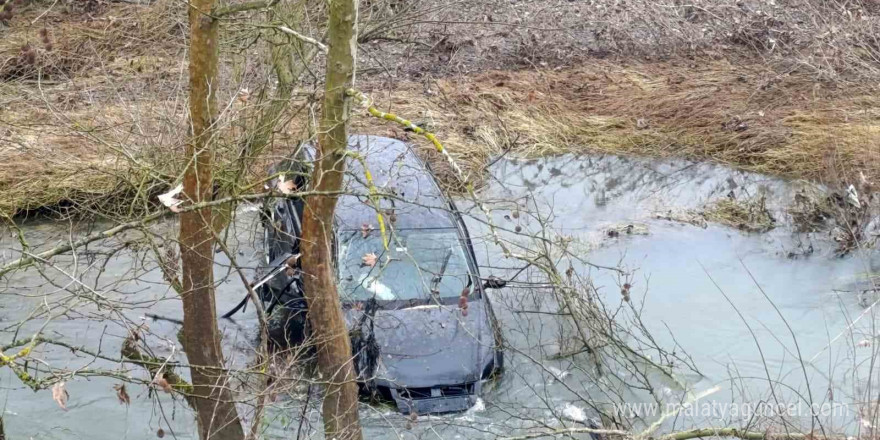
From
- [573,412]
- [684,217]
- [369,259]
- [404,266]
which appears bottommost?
[573,412]

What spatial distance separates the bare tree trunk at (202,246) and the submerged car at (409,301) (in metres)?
1.02

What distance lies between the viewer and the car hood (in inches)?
284

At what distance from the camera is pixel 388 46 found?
1639 centimetres

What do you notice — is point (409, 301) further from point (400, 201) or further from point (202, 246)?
point (202, 246)

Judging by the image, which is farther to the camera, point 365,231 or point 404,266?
point 404,266

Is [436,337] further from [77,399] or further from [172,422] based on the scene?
[77,399]

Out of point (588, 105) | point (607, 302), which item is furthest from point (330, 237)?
point (588, 105)

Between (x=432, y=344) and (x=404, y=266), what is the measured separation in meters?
0.76

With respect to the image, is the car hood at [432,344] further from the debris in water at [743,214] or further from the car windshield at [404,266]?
the debris in water at [743,214]

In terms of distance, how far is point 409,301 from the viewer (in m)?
7.57

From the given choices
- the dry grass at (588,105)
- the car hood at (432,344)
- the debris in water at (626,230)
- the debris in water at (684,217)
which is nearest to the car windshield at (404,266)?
the car hood at (432,344)

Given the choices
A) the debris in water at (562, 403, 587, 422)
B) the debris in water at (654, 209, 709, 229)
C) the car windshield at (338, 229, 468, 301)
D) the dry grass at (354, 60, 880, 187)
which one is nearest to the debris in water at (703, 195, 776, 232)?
the debris in water at (654, 209, 709, 229)

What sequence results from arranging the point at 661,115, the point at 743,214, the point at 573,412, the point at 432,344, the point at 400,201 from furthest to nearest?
the point at 661,115, the point at 743,214, the point at 400,201, the point at 573,412, the point at 432,344

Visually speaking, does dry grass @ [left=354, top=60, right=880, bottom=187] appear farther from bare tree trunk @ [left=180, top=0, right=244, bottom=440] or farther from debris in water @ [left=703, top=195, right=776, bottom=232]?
bare tree trunk @ [left=180, top=0, right=244, bottom=440]
